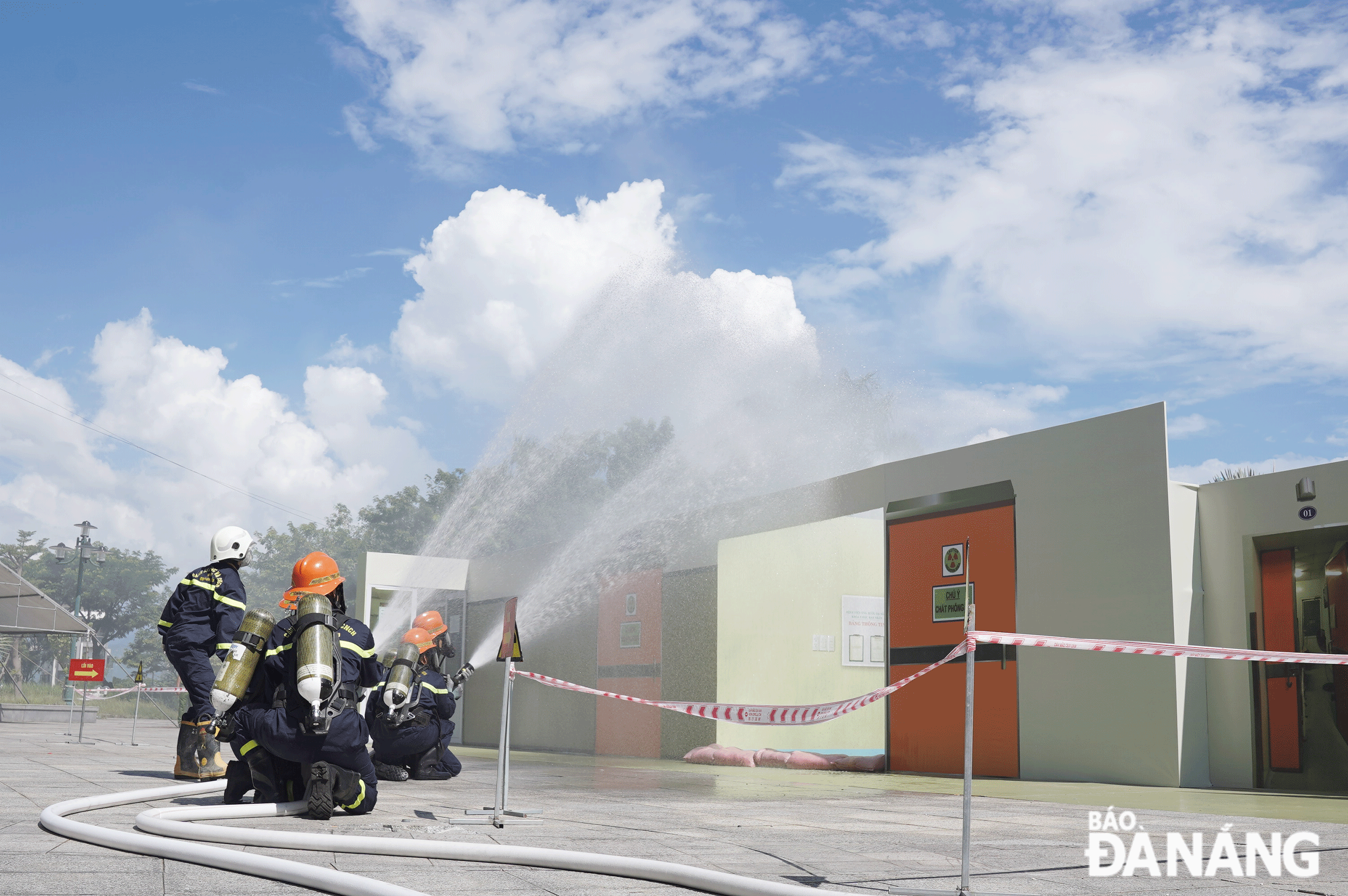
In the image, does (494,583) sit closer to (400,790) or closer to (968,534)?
(968,534)

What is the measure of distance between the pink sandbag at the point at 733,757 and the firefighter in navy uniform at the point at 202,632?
9.22 metres

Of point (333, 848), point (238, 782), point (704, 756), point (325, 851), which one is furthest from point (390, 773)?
point (704, 756)

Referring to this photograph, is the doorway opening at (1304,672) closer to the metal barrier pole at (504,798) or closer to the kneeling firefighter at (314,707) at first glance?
the metal barrier pole at (504,798)

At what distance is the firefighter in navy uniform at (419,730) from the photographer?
10.9 metres

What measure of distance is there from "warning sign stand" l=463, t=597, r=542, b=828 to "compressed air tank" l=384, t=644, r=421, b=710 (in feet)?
3.29

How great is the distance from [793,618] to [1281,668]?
→ 27.7 feet

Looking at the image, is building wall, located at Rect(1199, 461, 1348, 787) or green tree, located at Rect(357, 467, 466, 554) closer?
building wall, located at Rect(1199, 461, 1348, 787)

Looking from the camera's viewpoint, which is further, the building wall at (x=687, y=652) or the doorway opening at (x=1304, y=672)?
the building wall at (x=687, y=652)

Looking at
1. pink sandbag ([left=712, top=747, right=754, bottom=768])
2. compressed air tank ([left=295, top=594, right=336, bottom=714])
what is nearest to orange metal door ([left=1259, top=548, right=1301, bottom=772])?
pink sandbag ([left=712, top=747, right=754, bottom=768])

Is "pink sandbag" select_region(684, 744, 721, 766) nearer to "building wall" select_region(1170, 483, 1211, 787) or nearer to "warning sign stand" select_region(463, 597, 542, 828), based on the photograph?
"building wall" select_region(1170, 483, 1211, 787)

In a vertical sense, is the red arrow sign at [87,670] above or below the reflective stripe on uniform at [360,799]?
below

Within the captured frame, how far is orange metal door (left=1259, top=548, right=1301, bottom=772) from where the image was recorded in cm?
1219

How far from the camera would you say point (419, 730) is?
1103 centimetres

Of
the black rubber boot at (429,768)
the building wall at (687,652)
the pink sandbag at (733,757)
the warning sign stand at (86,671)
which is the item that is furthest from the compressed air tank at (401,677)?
the warning sign stand at (86,671)
